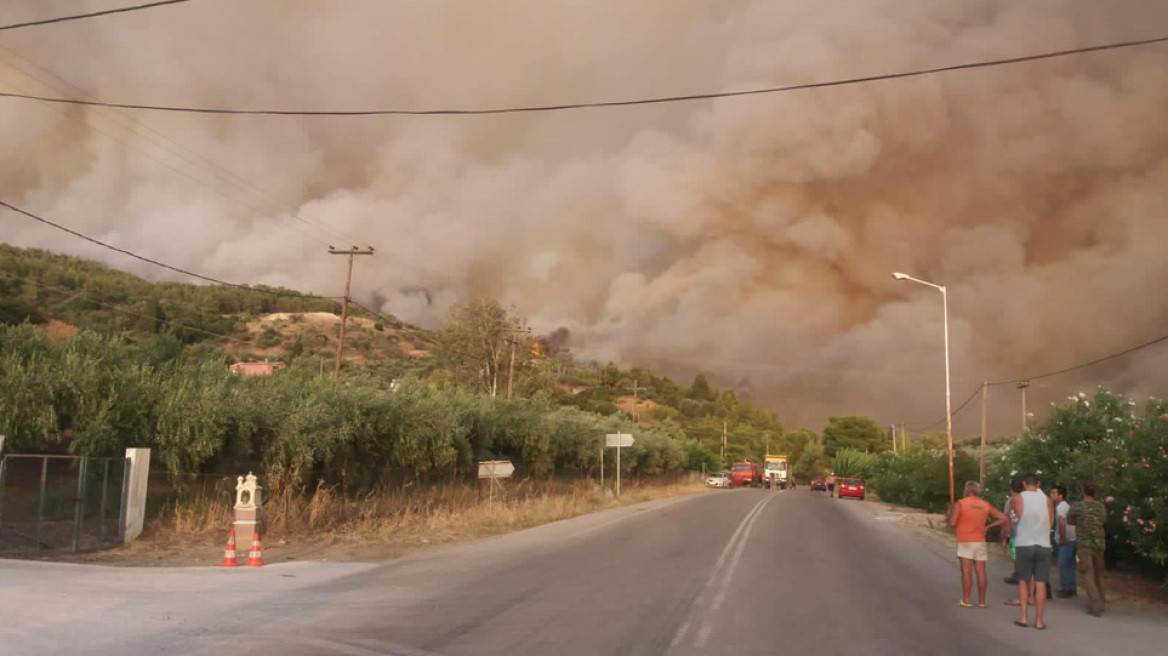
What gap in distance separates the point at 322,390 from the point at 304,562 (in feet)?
27.9

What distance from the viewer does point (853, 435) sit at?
153 m

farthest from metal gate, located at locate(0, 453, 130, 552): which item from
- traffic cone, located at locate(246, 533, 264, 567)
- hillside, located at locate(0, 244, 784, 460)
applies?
hillside, located at locate(0, 244, 784, 460)

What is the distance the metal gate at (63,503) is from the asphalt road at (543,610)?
2624 millimetres

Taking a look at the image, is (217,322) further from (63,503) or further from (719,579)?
(719,579)

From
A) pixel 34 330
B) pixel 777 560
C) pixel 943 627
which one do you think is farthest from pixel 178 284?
pixel 943 627

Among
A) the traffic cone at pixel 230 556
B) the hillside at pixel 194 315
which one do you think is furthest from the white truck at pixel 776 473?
the traffic cone at pixel 230 556

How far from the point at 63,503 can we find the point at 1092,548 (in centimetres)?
1888

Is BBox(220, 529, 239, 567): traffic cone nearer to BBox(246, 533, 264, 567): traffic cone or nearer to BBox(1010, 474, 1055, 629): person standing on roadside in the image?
BBox(246, 533, 264, 567): traffic cone

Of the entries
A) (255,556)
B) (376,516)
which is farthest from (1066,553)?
(376,516)

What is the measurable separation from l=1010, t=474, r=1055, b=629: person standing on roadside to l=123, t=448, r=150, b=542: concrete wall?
16.6 m

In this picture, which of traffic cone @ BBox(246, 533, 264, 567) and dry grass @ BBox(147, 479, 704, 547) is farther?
dry grass @ BBox(147, 479, 704, 547)

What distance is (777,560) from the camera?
58.3 feet

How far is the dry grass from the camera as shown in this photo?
19467 mm

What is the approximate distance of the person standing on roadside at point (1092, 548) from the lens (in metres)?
12.1
